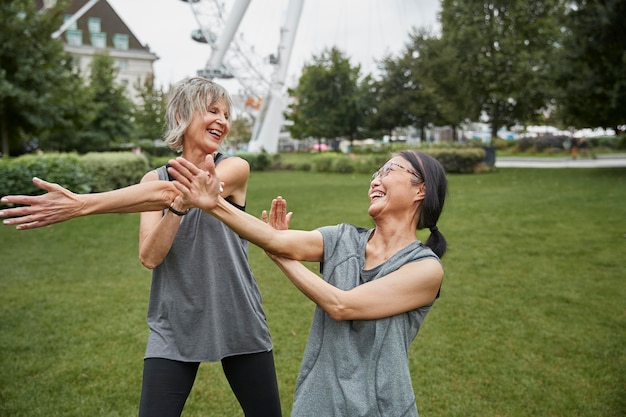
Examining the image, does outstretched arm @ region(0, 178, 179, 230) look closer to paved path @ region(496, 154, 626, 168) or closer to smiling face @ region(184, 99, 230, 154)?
smiling face @ region(184, 99, 230, 154)

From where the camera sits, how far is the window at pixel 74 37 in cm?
6594

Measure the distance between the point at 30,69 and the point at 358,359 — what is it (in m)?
22.2

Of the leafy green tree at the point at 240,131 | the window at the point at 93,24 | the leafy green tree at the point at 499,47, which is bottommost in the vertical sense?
the leafy green tree at the point at 240,131

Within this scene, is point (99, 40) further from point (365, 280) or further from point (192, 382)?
point (365, 280)

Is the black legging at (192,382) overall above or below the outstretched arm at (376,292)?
below

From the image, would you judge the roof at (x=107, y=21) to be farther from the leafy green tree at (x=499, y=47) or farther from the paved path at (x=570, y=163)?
the paved path at (x=570, y=163)

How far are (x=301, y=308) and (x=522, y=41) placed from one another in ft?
111

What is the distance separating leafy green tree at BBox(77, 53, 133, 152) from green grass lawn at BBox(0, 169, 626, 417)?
25.5 m

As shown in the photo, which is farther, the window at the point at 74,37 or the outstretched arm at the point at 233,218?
the window at the point at 74,37

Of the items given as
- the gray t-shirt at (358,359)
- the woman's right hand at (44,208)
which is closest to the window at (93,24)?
the woman's right hand at (44,208)

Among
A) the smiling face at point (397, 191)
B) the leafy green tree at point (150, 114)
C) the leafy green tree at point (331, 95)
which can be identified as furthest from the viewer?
the leafy green tree at point (150, 114)

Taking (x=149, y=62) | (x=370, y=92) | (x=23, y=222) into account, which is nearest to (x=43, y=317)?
(x=23, y=222)

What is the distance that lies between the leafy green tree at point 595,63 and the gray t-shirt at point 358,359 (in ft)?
70.1

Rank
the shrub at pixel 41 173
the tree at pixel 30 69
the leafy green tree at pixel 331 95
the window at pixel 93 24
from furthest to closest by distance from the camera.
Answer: the window at pixel 93 24
the leafy green tree at pixel 331 95
the tree at pixel 30 69
the shrub at pixel 41 173
